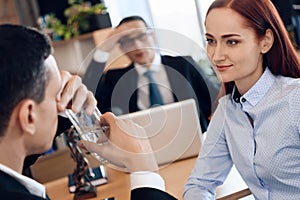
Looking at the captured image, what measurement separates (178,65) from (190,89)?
7 centimetres

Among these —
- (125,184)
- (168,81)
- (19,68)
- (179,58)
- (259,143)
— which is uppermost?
(19,68)

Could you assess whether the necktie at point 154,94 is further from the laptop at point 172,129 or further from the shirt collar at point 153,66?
the laptop at point 172,129

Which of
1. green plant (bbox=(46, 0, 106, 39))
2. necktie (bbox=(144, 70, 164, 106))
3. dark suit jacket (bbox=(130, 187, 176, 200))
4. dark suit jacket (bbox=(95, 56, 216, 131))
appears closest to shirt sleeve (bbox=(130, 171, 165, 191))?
dark suit jacket (bbox=(130, 187, 176, 200))

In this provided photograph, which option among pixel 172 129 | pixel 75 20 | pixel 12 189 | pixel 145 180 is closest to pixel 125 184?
pixel 172 129

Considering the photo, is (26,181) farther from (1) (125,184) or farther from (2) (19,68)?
(1) (125,184)

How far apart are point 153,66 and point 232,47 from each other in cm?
52

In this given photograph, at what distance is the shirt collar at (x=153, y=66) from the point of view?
1469mm

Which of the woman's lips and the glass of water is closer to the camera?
the glass of water

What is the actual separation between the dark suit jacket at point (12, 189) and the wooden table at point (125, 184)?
0.57m

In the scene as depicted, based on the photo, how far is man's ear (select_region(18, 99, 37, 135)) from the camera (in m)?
0.81

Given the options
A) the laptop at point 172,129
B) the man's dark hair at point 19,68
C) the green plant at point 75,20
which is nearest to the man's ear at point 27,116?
the man's dark hair at point 19,68

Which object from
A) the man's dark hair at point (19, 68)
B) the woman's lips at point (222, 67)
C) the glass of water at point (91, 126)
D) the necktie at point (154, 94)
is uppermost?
the man's dark hair at point (19, 68)

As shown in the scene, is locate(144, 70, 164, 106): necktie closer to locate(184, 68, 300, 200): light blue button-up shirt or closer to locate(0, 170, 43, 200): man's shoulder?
locate(184, 68, 300, 200): light blue button-up shirt

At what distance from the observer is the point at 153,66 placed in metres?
1.68
